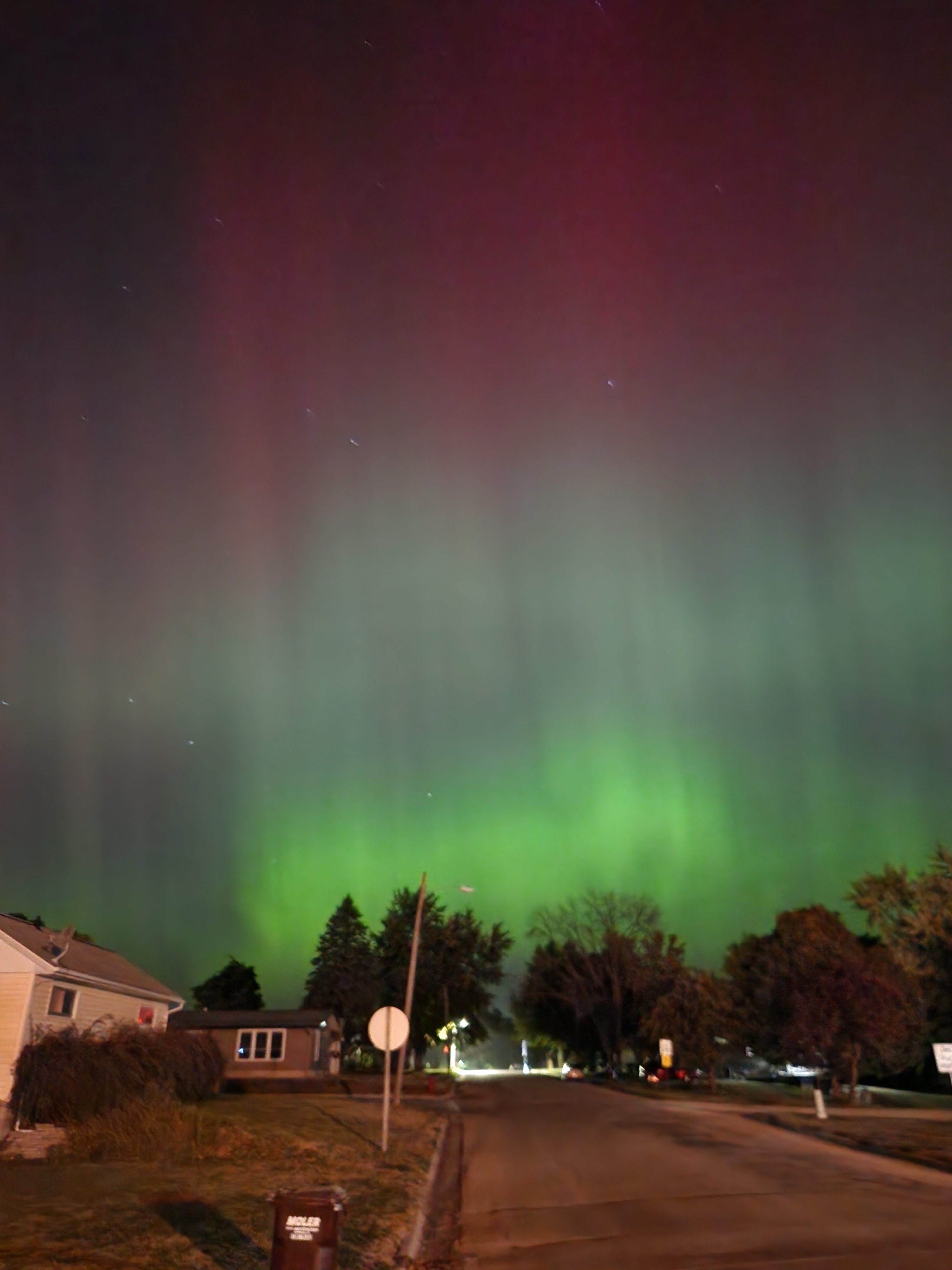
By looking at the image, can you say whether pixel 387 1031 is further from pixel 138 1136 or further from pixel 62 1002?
pixel 62 1002

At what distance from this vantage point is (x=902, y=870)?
140 ft

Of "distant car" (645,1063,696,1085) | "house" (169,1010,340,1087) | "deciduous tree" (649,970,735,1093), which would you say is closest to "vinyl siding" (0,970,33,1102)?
"house" (169,1010,340,1087)

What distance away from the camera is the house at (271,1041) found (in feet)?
171

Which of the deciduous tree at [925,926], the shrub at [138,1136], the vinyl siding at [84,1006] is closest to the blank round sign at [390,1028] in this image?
the shrub at [138,1136]

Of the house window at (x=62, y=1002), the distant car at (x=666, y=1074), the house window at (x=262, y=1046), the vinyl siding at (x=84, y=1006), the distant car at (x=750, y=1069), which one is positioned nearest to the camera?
the vinyl siding at (x=84, y=1006)

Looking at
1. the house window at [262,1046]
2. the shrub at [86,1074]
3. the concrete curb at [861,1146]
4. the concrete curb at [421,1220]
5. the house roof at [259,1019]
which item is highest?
the house roof at [259,1019]

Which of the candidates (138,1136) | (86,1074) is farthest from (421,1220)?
(86,1074)

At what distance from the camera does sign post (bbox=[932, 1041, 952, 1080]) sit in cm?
1950

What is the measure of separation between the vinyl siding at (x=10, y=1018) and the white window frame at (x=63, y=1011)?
98 cm

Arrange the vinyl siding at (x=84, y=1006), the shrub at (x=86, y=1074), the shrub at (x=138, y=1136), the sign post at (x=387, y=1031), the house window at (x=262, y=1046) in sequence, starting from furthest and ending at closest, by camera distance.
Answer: the house window at (x=262, y=1046) → the vinyl siding at (x=84, y=1006) → the shrub at (x=86, y=1074) → the sign post at (x=387, y=1031) → the shrub at (x=138, y=1136)

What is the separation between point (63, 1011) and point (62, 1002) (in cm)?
23

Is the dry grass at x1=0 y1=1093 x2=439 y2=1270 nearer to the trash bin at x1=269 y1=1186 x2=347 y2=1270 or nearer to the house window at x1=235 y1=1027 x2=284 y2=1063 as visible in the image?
the trash bin at x1=269 y1=1186 x2=347 y2=1270

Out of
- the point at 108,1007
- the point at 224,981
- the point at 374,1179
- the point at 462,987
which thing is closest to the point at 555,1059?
the point at 224,981

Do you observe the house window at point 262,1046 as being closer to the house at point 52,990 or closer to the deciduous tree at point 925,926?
the house at point 52,990
